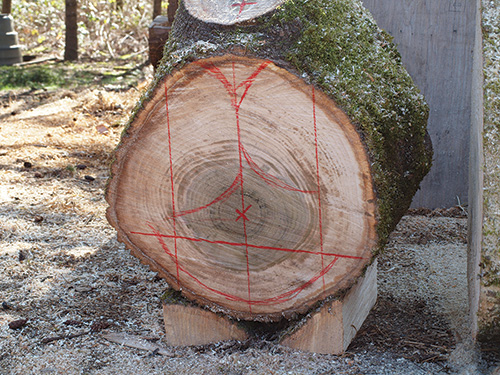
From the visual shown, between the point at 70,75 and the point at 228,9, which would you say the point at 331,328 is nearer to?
the point at 228,9

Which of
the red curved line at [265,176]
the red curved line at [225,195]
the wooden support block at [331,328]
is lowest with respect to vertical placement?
the wooden support block at [331,328]

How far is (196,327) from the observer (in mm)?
2314

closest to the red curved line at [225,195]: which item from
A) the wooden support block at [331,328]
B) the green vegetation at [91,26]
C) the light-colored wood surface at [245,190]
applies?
the light-colored wood surface at [245,190]

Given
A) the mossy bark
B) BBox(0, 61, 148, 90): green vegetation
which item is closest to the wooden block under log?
the mossy bark

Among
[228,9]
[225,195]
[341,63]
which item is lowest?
[225,195]

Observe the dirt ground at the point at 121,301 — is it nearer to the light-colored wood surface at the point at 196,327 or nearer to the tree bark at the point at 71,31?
the light-colored wood surface at the point at 196,327

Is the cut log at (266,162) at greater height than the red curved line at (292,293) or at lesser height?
greater

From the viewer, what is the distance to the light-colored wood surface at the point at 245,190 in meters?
1.87

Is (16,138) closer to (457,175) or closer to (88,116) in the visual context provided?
(88,116)

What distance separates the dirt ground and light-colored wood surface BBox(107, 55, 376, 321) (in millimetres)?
275

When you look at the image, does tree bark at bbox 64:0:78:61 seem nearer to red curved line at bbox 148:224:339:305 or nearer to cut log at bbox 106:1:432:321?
cut log at bbox 106:1:432:321

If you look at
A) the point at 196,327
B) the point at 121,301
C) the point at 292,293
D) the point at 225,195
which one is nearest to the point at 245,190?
the point at 225,195

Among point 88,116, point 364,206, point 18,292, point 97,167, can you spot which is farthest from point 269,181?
point 88,116

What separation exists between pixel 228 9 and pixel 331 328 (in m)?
1.22
